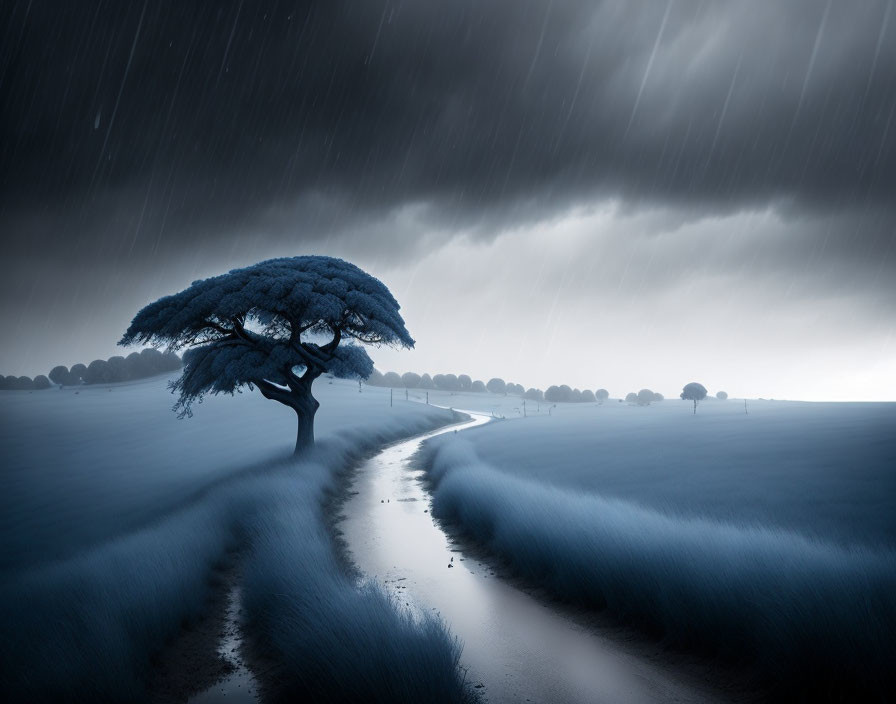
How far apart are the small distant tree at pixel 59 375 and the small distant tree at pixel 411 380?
107 metres

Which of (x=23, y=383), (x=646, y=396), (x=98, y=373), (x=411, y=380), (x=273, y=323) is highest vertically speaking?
(x=646, y=396)

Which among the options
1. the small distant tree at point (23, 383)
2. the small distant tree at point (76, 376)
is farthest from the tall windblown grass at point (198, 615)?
the small distant tree at point (23, 383)

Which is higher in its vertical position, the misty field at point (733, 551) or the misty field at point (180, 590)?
the misty field at point (733, 551)

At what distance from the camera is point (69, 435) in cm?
3903

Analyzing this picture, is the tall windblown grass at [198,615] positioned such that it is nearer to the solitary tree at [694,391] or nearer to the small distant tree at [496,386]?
the solitary tree at [694,391]

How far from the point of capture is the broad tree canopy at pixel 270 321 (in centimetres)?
2058

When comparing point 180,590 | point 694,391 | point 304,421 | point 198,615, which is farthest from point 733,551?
point 694,391

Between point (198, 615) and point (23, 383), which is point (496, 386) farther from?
point (198, 615)

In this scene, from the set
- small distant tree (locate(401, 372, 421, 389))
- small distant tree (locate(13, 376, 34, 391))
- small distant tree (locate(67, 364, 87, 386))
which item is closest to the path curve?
small distant tree (locate(67, 364, 87, 386))

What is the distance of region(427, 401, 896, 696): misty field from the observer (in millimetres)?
4605

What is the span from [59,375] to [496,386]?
497 ft

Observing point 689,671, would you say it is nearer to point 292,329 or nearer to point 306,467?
point 306,467

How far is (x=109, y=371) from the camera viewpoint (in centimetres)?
10600

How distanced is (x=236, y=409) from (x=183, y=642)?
57410 millimetres
